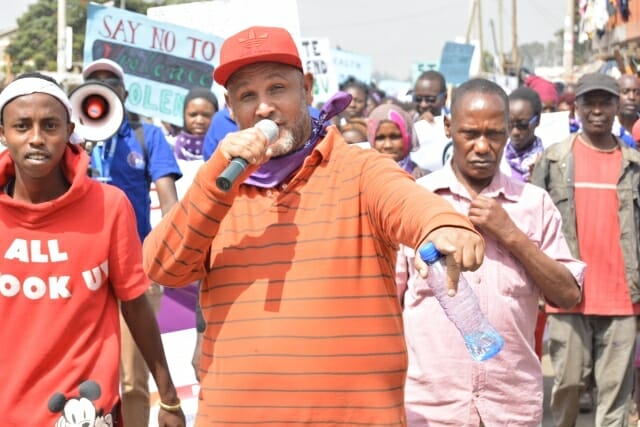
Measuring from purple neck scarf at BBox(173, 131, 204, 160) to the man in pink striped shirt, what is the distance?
595cm

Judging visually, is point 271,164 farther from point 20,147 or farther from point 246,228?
point 20,147

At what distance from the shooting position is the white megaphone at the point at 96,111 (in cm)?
688

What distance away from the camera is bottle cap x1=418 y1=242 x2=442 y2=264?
2729 millimetres

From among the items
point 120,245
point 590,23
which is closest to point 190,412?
Answer: point 120,245

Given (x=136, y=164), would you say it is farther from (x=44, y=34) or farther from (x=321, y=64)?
(x=44, y=34)

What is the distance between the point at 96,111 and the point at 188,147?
3554 millimetres

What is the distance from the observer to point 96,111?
7012mm

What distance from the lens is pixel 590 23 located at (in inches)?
1655

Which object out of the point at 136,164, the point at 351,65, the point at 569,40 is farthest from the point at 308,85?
the point at 569,40

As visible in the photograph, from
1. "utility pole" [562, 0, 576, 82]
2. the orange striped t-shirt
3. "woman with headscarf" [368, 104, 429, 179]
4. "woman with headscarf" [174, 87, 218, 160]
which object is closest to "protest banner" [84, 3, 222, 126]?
"woman with headscarf" [174, 87, 218, 160]

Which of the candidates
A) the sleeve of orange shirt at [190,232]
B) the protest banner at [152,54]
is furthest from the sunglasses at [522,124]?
the sleeve of orange shirt at [190,232]

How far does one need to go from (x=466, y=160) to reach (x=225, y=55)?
1.46 meters

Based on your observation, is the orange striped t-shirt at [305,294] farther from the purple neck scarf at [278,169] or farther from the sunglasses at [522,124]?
the sunglasses at [522,124]

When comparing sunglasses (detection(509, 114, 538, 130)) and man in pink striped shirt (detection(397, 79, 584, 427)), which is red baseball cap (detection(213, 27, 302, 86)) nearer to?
man in pink striped shirt (detection(397, 79, 584, 427))
